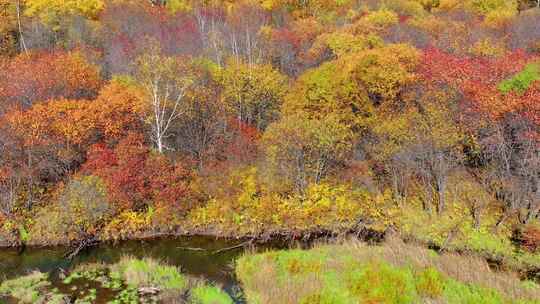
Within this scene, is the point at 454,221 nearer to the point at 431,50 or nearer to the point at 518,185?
the point at 518,185

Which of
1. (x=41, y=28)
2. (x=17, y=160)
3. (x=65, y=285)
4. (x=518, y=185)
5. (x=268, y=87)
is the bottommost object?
(x=65, y=285)

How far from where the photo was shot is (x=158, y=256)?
27.5m

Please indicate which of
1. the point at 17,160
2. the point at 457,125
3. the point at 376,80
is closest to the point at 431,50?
the point at 376,80

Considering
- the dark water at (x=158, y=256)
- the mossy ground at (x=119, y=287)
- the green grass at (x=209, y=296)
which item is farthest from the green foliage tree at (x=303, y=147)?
the green grass at (x=209, y=296)

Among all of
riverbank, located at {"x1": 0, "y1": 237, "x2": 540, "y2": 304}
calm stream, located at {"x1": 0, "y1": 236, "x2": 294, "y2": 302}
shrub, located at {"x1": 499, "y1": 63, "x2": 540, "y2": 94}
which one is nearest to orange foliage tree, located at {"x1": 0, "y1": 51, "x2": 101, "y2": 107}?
calm stream, located at {"x1": 0, "y1": 236, "x2": 294, "y2": 302}

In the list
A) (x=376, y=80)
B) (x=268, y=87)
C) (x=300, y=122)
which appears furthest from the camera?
(x=268, y=87)

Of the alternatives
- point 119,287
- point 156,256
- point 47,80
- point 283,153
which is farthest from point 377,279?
point 47,80

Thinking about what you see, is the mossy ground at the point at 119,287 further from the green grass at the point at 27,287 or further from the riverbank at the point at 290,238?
the riverbank at the point at 290,238

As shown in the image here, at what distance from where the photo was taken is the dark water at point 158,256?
A: 25234mm

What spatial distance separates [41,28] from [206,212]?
44819 millimetres

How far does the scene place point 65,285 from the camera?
911 inches

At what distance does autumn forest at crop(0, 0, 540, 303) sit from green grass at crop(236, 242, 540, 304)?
5279mm

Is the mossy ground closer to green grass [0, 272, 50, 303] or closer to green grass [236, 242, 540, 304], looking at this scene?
green grass [0, 272, 50, 303]

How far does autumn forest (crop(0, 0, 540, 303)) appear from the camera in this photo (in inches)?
1173
